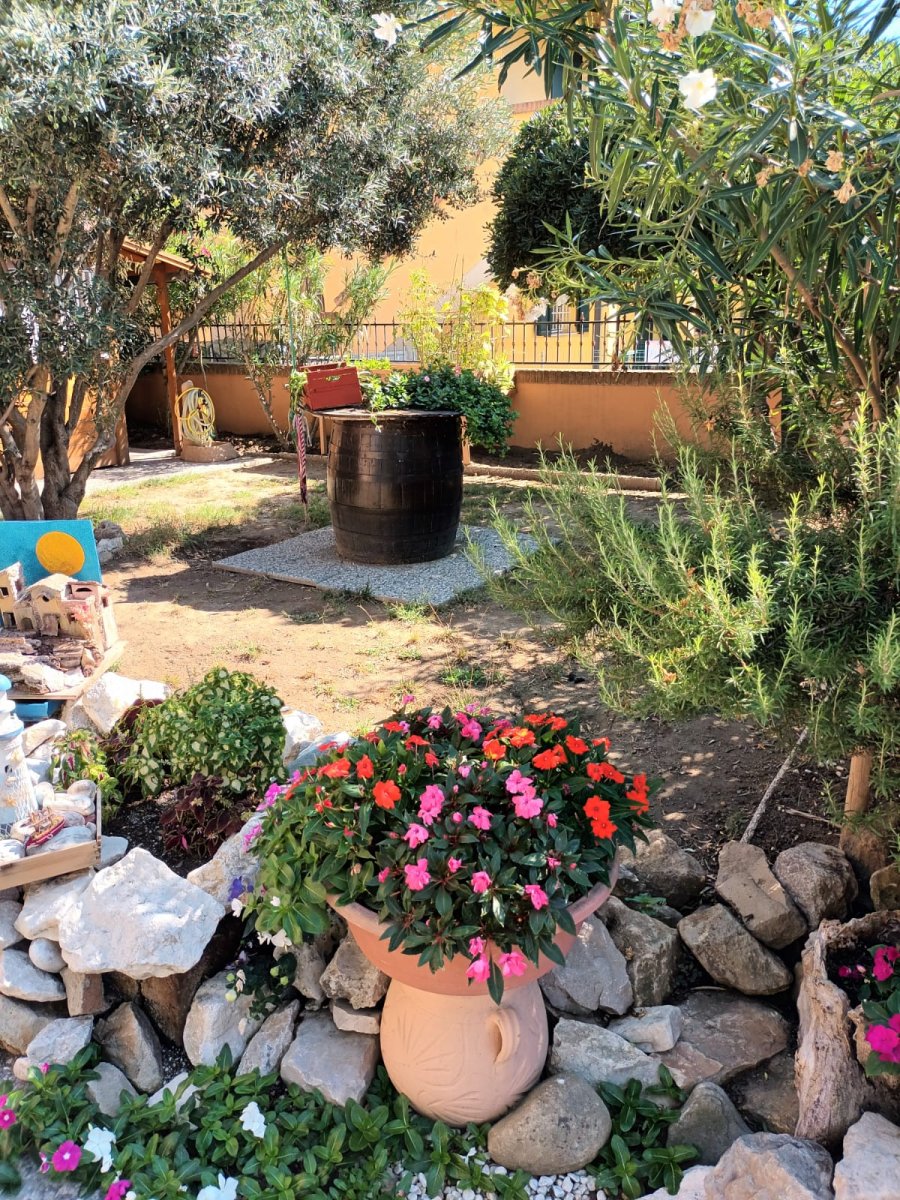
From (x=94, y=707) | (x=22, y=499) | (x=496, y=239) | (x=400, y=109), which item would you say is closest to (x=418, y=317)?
(x=496, y=239)

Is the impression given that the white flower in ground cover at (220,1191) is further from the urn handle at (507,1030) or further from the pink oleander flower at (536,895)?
the pink oleander flower at (536,895)

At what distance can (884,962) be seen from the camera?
194cm

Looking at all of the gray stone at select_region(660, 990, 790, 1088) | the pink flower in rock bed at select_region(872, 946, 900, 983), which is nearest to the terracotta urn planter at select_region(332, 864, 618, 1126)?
the gray stone at select_region(660, 990, 790, 1088)

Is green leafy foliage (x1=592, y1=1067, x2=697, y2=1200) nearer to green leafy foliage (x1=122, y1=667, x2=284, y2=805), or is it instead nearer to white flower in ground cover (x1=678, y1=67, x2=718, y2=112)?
green leafy foliage (x1=122, y1=667, x2=284, y2=805)

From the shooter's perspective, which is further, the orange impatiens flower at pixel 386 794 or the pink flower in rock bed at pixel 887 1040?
the orange impatiens flower at pixel 386 794

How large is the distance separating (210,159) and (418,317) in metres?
5.40

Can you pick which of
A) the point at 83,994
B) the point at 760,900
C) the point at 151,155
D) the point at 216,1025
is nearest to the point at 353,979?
the point at 216,1025

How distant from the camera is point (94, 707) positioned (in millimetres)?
3418

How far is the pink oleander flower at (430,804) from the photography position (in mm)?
1960

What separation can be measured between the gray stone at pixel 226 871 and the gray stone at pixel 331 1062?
0.39 meters

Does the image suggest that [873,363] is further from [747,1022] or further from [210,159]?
[210,159]

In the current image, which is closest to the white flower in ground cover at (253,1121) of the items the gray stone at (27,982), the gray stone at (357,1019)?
the gray stone at (357,1019)

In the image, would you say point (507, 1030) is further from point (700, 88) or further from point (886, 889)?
point (700, 88)

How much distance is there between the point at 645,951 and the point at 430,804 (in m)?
0.78
